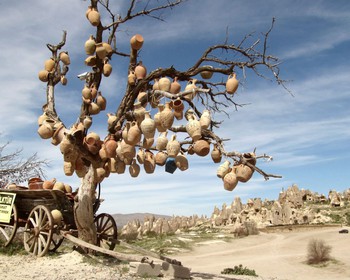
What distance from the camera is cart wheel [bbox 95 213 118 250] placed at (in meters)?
9.11

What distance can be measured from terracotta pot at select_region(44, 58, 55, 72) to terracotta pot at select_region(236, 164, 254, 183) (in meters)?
4.78

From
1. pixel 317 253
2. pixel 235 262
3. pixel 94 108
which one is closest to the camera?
pixel 94 108

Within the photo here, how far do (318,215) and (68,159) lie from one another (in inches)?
978

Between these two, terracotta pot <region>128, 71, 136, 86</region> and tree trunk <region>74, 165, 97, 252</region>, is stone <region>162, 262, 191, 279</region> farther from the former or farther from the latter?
terracotta pot <region>128, 71, 136, 86</region>

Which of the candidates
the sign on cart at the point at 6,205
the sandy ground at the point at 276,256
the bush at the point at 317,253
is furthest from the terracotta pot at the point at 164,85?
the bush at the point at 317,253

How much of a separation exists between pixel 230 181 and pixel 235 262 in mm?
11499

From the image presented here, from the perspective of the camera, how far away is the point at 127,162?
19.5 feet

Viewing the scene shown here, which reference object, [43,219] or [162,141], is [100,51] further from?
[43,219]

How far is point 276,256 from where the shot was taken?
17.1 metres

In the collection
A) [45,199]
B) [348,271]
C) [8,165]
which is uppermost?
[8,165]

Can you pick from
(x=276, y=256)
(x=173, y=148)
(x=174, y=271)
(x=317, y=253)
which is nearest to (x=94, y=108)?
(x=173, y=148)

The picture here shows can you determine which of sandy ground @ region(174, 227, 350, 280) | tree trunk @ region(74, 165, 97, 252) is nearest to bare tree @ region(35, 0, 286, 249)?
tree trunk @ region(74, 165, 97, 252)

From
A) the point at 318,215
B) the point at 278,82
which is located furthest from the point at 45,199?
the point at 318,215

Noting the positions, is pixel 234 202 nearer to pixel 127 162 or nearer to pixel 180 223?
pixel 180 223
